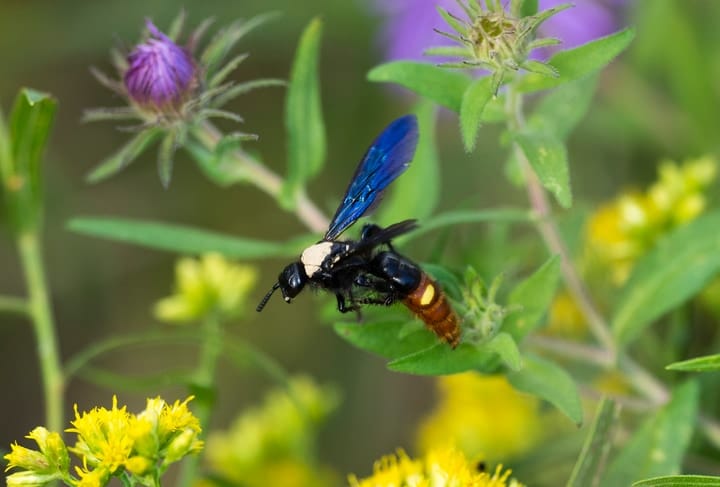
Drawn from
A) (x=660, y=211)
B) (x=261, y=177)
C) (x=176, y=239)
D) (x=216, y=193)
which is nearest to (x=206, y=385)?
(x=176, y=239)

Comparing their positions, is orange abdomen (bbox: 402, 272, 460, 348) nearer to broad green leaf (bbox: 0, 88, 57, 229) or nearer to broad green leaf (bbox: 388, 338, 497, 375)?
broad green leaf (bbox: 388, 338, 497, 375)

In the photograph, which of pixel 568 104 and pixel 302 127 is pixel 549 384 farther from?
pixel 302 127

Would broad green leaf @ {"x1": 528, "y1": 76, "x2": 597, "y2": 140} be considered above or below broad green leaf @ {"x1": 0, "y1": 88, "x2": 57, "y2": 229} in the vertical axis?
below

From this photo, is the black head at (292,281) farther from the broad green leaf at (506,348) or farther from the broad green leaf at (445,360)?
the broad green leaf at (506,348)

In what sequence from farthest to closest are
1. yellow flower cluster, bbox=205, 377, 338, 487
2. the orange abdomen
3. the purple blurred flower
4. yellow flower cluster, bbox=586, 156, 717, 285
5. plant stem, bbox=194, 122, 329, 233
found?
the purple blurred flower
yellow flower cluster, bbox=205, 377, 338, 487
yellow flower cluster, bbox=586, 156, 717, 285
plant stem, bbox=194, 122, 329, 233
the orange abdomen

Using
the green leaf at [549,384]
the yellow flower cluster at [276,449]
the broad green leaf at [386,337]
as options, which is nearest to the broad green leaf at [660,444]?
the green leaf at [549,384]

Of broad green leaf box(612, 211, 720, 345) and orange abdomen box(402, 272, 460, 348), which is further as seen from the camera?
broad green leaf box(612, 211, 720, 345)

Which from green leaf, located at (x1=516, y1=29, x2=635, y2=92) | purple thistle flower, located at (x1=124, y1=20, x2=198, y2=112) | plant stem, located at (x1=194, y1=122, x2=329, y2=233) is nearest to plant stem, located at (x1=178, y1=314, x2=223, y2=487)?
plant stem, located at (x1=194, y1=122, x2=329, y2=233)
